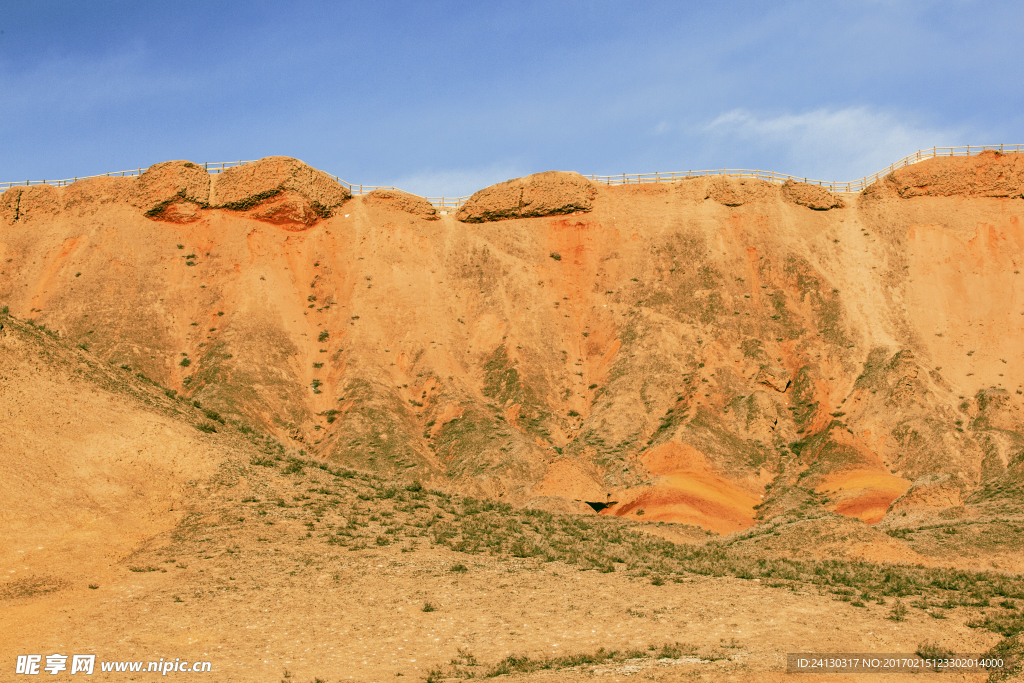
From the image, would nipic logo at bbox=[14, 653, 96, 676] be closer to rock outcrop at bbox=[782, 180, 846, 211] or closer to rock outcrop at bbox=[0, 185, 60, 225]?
rock outcrop at bbox=[0, 185, 60, 225]

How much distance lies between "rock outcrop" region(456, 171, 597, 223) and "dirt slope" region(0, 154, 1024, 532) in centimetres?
18

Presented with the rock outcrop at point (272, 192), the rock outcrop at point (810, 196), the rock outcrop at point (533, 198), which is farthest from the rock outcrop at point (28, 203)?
the rock outcrop at point (810, 196)

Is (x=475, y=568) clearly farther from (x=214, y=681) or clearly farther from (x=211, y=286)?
(x=211, y=286)

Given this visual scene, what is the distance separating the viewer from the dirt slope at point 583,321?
1764 inches

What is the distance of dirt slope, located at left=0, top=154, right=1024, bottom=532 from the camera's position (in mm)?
44812

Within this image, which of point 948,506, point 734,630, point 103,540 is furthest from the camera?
point 948,506

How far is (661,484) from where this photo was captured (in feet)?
136

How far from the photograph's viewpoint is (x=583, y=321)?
57375mm

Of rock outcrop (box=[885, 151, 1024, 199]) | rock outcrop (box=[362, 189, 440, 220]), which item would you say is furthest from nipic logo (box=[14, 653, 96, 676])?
rock outcrop (box=[885, 151, 1024, 199])

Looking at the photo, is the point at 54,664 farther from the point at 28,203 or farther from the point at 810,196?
the point at 810,196

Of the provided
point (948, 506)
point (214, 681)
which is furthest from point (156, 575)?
point (948, 506)

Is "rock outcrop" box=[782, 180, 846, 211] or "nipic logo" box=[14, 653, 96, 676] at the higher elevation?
"rock outcrop" box=[782, 180, 846, 211]

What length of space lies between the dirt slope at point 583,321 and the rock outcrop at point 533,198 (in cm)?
18

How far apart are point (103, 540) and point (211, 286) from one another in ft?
118
